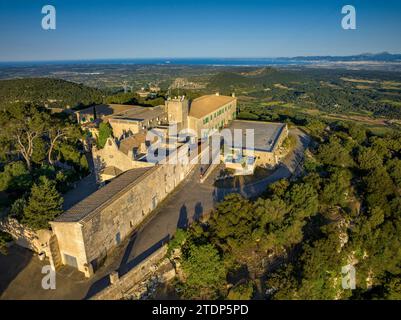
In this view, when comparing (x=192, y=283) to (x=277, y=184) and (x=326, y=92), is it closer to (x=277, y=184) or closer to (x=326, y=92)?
(x=277, y=184)

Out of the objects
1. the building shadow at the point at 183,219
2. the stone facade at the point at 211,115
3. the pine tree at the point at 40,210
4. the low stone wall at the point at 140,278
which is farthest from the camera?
the stone facade at the point at 211,115

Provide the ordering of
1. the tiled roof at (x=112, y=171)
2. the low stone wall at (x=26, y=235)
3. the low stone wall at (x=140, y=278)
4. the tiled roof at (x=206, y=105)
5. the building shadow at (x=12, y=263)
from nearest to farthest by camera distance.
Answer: the low stone wall at (x=140, y=278) → the building shadow at (x=12, y=263) → the low stone wall at (x=26, y=235) → the tiled roof at (x=112, y=171) → the tiled roof at (x=206, y=105)

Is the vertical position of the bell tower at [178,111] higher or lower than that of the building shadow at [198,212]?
higher

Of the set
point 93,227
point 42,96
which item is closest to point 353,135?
point 93,227

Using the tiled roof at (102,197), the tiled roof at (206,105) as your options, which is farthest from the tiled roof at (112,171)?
the tiled roof at (206,105)

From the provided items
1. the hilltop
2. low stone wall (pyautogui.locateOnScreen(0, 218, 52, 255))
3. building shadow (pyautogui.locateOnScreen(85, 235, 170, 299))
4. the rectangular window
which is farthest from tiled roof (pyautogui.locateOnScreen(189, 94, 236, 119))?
the hilltop

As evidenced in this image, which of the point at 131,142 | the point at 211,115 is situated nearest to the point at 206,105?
the point at 211,115

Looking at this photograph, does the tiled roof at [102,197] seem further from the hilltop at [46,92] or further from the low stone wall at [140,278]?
the hilltop at [46,92]
